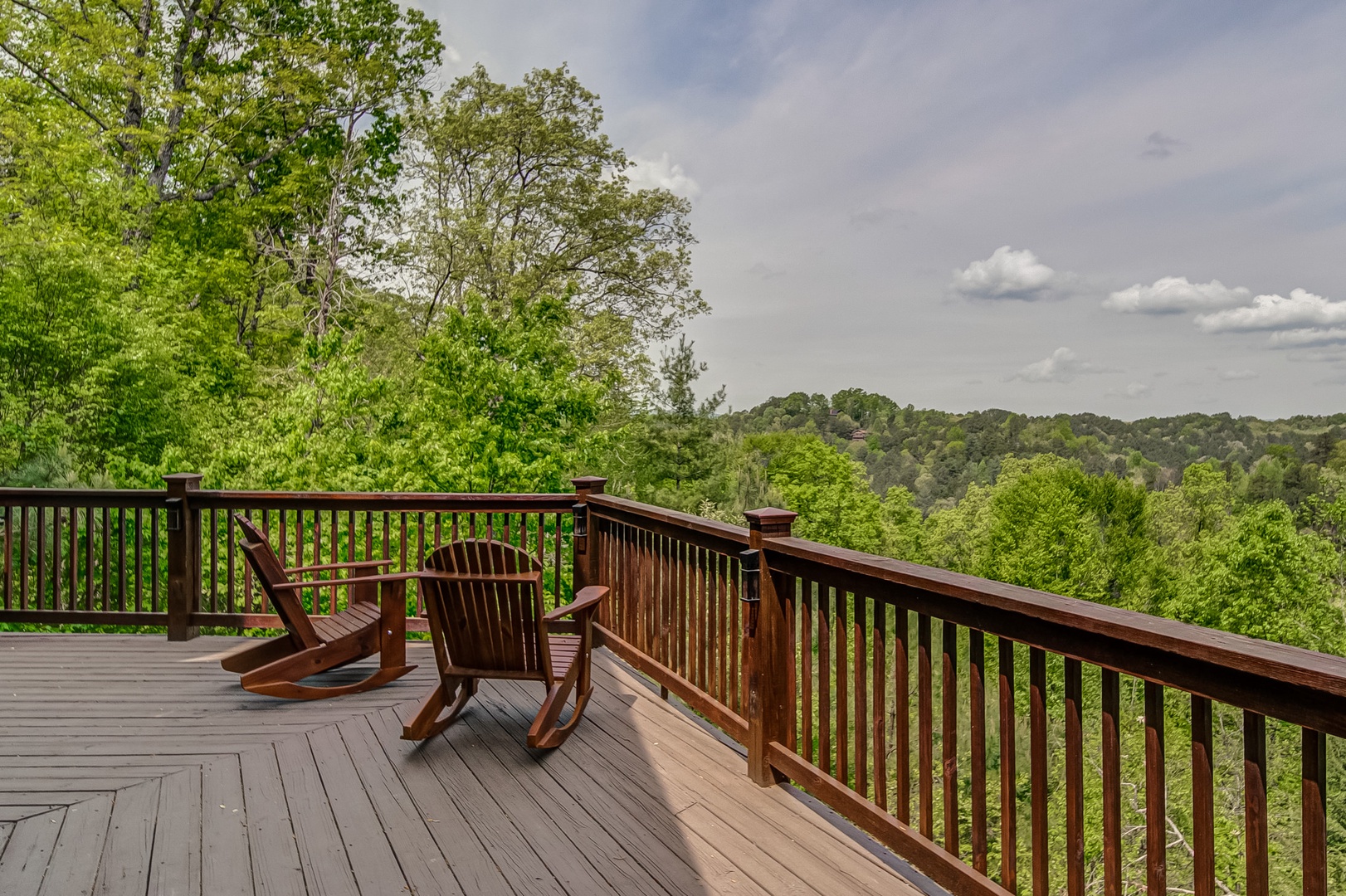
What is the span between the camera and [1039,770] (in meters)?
1.85

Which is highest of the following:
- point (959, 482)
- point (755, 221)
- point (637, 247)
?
point (755, 221)

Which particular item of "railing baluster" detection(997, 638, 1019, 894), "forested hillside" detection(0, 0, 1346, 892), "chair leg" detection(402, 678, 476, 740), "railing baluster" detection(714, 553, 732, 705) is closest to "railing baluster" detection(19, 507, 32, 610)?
"chair leg" detection(402, 678, 476, 740)

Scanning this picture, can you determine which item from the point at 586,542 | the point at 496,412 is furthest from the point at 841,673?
the point at 496,412

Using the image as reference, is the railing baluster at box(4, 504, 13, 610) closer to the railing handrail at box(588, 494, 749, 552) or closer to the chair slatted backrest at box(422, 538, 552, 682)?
the chair slatted backrest at box(422, 538, 552, 682)

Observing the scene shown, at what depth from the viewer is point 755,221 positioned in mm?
23969

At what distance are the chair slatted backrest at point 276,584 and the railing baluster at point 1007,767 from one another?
10.3 ft

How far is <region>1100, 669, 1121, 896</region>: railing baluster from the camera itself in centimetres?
160

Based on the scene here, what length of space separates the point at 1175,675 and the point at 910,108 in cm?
2154

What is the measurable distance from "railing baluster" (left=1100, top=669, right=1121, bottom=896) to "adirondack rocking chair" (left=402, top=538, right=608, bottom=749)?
1.95m

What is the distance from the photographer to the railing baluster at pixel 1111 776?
1599 millimetres

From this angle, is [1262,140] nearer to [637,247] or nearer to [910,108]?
[910,108]

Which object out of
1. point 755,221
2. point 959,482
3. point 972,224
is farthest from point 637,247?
point 959,482

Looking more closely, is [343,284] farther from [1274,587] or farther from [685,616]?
[1274,587]

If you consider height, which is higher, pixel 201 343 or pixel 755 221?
pixel 755 221
